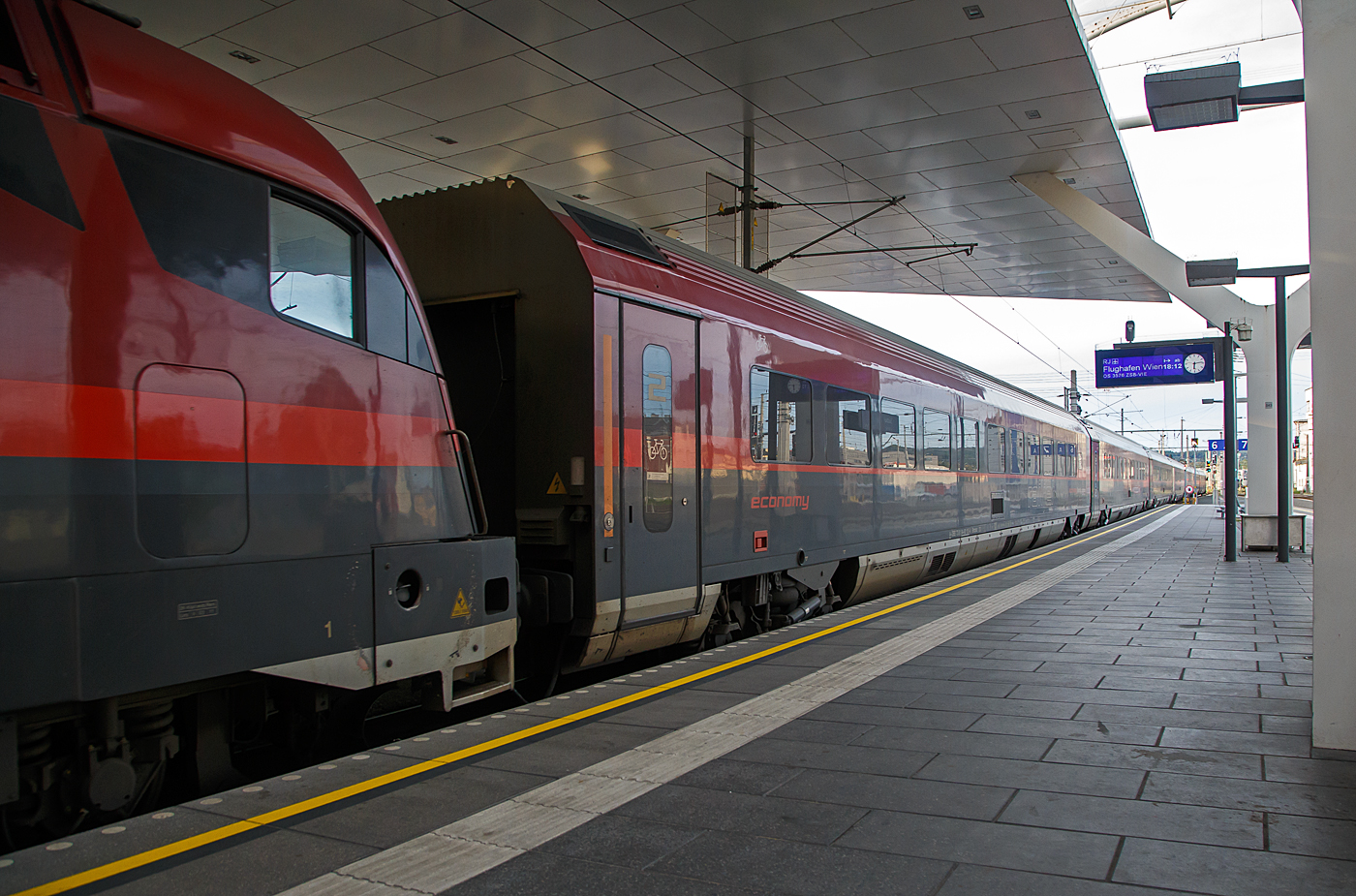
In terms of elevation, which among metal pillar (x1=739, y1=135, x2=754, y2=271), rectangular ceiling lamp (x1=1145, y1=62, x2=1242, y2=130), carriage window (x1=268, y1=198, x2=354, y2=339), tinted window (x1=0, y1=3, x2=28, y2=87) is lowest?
carriage window (x1=268, y1=198, x2=354, y2=339)

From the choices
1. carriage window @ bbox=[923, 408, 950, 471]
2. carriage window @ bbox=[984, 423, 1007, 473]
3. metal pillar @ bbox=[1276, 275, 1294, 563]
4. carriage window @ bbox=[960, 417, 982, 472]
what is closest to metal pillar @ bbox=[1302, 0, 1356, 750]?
carriage window @ bbox=[923, 408, 950, 471]

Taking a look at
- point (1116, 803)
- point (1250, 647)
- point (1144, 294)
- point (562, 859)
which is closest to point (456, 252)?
point (562, 859)

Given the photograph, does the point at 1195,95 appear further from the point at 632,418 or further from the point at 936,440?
the point at 936,440

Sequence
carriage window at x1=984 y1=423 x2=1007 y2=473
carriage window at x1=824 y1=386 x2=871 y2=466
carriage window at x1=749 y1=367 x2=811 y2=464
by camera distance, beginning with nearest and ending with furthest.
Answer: carriage window at x1=749 y1=367 x2=811 y2=464 < carriage window at x1=824 y1=386 x2=871 y2=466 < carriage window at x1=984 y1=423 x2=1007 y2=473

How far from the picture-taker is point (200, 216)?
350 centimetres

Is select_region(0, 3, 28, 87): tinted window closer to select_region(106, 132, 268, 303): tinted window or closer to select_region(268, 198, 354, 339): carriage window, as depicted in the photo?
select_region(106, 132, 268, 303): tinted window

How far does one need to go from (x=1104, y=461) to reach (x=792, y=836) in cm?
2743

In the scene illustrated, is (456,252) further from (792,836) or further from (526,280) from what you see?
(792,836)

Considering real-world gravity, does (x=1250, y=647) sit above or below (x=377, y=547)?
below

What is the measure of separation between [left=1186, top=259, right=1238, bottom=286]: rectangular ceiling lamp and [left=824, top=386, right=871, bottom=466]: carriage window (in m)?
6.21

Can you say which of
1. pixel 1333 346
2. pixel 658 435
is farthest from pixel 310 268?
pixel 1333 346

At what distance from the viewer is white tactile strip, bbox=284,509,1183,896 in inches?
116

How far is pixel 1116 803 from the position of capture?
362 cm

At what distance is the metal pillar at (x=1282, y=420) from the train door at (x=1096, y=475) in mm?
10639
